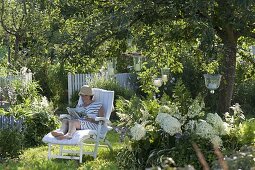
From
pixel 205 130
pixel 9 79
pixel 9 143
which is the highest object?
pixel 9 79

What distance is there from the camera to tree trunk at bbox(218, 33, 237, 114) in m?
8.14

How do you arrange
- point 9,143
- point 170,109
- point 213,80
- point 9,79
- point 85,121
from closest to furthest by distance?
point 170,109 < point 9,143 < point 213,80 < point 85,121 < point 9,79

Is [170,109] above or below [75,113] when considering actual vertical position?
above

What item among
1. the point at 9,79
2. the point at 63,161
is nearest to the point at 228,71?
the point at 63,161

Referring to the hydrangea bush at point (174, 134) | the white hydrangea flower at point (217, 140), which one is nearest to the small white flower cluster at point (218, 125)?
the hydrangea bush at point (174, 134)

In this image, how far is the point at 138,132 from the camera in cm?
652

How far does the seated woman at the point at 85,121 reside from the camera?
7676mm

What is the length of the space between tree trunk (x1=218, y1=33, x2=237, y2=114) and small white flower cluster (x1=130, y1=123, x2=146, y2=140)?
206cm

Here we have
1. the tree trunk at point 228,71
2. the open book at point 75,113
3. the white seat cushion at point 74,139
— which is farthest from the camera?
the open book at point 75,113

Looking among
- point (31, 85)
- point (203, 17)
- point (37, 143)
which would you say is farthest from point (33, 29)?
point (203, 17)

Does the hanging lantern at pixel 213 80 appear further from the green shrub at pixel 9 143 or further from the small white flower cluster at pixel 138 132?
the green shrub at pixel 9 143

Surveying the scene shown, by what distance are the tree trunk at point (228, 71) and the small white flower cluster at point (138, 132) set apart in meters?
2.06

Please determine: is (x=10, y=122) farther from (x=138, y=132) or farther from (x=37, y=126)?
(x=138, y=132)

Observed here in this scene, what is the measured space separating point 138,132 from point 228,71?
2.69 metres
